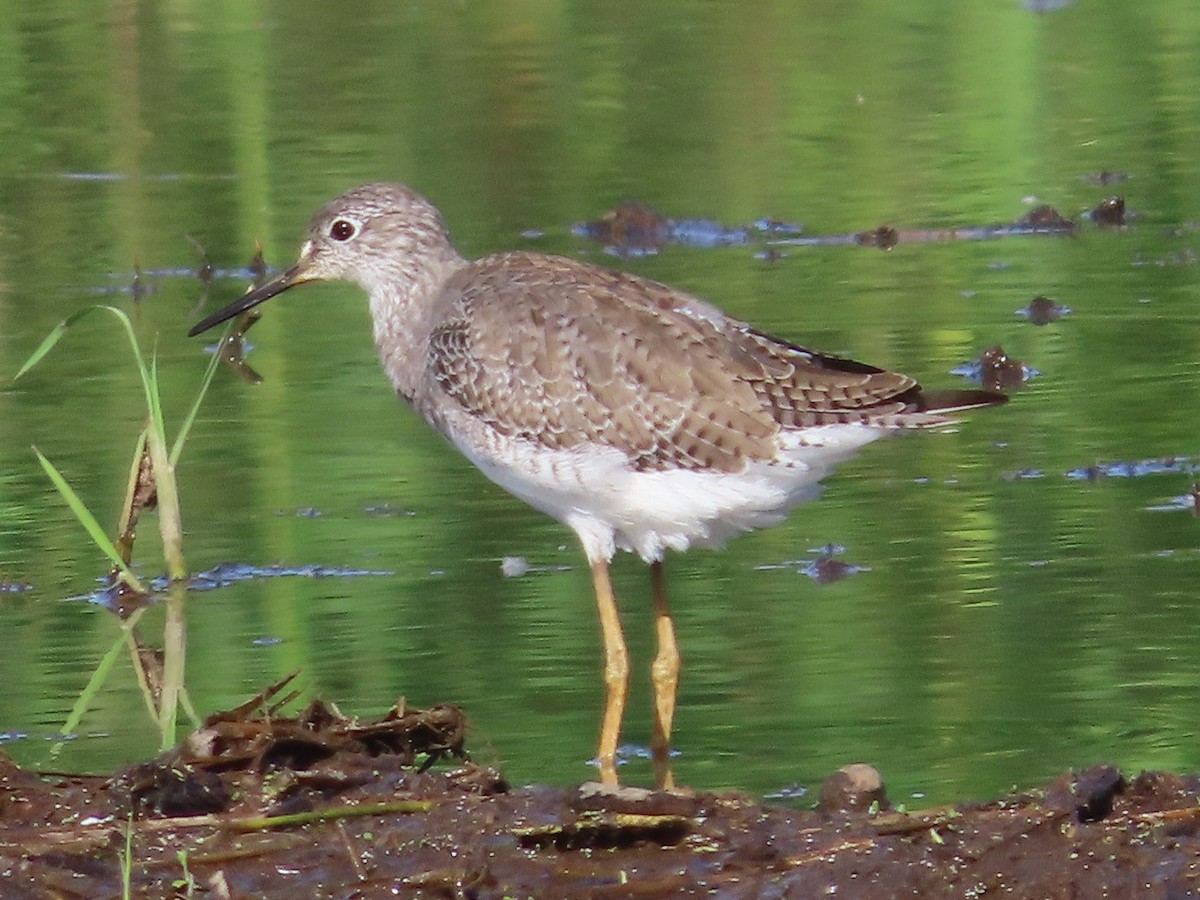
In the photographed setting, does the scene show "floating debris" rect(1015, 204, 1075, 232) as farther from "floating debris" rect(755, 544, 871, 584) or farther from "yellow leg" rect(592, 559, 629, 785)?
"yellow leg" rect(592, 559, 629, 785)

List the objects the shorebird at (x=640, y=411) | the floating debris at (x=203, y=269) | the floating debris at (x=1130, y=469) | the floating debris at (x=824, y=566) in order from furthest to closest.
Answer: the floating debris at (x=203, y=269), the floating debris at (x=1130, y=469), the floating debris at (x=824, y=566), the shorebird at (x=640, y=411)

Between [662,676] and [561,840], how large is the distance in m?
1.51

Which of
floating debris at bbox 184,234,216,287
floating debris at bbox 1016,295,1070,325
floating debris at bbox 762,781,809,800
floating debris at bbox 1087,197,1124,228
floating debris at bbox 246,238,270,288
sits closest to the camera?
floating debris at bbox 762,781,809,800

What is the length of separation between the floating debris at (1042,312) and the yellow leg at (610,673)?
3696 mm

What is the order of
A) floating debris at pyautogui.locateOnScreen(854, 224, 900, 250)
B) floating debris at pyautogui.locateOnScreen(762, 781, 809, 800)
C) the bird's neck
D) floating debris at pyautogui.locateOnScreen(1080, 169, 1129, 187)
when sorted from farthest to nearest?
floating debris at pyautogui.locateOnScreen(1080, 169, 1129, 187)
floating debris at pyautogui.locateOnScreen(854, 224, 900, 250)
the bird's neck
floating debris at pyautogui.locateOnScreen(762, 781, 809, 800)

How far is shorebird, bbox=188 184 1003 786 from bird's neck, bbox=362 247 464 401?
0.26m

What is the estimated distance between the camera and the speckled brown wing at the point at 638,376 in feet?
22.4

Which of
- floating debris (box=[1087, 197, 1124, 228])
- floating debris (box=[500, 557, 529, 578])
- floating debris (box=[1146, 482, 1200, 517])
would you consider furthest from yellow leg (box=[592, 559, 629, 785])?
floating debris (box=[1087, 197, 1124, 228])

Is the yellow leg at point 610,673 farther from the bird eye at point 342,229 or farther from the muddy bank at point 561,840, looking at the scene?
the bird eye at point 342,229

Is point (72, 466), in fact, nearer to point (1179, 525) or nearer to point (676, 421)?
point (676, 421)

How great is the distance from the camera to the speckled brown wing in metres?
6.81

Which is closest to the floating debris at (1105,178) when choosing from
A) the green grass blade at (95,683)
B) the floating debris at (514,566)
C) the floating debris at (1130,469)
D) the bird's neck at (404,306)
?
the floating debris at (1130,469)

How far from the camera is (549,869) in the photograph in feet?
17.5

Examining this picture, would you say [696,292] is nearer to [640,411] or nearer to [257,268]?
[257,268]
